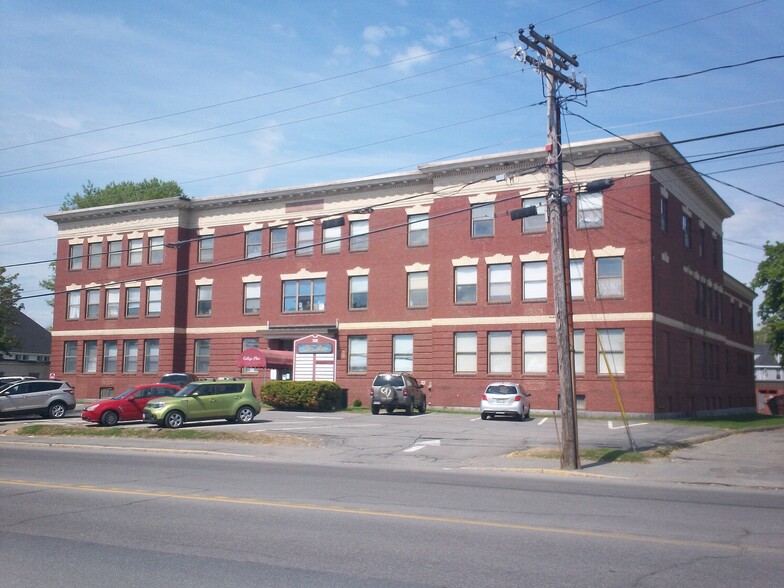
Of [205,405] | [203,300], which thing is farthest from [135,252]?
[205,405]

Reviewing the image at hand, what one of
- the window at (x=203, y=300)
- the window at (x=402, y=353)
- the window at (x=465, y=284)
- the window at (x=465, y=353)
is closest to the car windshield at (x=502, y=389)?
the window at (x=465, y=353)

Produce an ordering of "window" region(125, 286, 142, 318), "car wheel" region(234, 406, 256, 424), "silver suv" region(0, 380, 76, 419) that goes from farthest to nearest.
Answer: "window" region(125, 286, 142, 318) < "silver suv" region(0, 380, 76, 419) < "car wheel" region(234, 406, 256, 424)

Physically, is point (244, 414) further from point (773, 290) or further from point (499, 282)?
point (773, 290)

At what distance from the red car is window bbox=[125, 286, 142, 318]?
21.2 meters

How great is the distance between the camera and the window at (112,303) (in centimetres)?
5084

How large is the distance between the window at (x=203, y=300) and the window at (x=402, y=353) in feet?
43.6

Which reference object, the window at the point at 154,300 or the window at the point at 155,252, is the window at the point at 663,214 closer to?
the window at the point at 155,252

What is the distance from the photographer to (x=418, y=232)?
1641 inches

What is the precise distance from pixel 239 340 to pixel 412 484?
111 ft

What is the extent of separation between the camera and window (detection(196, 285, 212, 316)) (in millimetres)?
48366

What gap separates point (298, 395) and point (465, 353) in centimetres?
870

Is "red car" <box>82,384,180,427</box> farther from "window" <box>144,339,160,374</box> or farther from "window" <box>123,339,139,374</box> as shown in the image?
"window" <box>123,339,139,374</box>

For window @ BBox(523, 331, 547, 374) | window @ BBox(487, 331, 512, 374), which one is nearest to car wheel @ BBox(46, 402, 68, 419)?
window @ BBox(487, 331, 512, 374)

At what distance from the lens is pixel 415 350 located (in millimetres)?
41219
